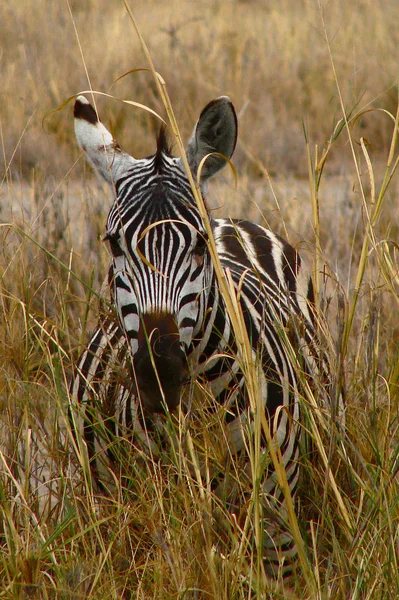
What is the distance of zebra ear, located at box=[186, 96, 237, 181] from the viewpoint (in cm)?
267

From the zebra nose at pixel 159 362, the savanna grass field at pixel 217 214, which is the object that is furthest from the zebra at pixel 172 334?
the savanna grass field at pixel 217 214

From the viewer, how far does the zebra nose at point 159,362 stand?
2256mm

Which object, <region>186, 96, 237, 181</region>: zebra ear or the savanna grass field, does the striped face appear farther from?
the savanna grass field

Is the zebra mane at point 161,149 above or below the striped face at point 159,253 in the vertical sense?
above

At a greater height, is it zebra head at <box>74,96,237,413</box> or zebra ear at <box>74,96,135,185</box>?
zebra ear at <box>74,96,135,185</box>

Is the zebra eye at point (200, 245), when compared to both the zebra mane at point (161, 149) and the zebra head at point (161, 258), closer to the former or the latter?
the zebra head at point (161, 258)

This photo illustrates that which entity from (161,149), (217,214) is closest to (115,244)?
(161,149)

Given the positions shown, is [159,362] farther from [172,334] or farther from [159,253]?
[159,253]

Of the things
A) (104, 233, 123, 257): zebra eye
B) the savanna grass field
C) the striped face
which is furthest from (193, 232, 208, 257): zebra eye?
the savanna grass field

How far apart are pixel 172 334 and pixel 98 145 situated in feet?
2.78

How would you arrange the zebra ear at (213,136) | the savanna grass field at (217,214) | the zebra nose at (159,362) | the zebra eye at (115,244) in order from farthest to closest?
1. the zebra ear at (213,136)
2. the zebra eye at (115,244)
3. the savanna grass field at (217,214)
4. the zebra nose at (159,362)

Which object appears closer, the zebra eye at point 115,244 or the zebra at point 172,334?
the zebra at point 172,334

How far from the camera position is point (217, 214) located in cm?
567

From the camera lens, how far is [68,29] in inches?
365
